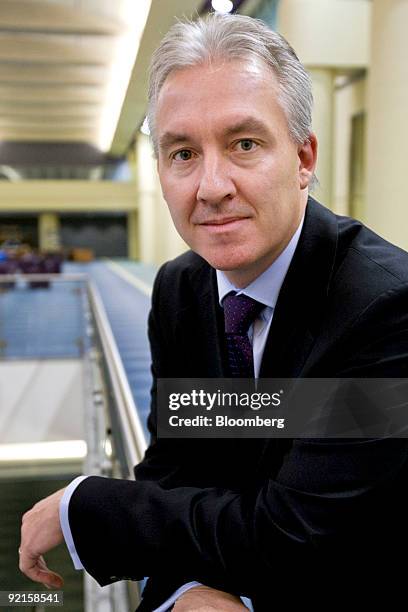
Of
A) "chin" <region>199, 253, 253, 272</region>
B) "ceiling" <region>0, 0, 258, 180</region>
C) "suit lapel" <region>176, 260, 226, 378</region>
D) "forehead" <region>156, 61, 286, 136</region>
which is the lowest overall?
"suit lapel" <region>176, 260, 226, 378</region>

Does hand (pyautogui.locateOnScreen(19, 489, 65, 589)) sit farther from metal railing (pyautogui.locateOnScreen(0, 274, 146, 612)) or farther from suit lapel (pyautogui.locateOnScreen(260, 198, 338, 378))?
suit lapel (pyautogui.locateOnScreen(260, 198, 338, 378))

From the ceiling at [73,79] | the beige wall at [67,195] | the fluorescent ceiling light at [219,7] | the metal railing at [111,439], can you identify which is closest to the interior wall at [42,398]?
the ceiling at [73,79]

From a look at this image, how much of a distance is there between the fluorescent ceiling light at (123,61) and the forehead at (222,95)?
26.9 ft

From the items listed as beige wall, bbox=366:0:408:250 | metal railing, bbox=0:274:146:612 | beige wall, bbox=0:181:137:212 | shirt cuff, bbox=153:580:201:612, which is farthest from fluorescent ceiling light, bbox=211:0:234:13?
beige wall, bbox=0:181:137:212

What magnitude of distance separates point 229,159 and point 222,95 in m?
0.09

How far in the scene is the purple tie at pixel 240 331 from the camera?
107 cm

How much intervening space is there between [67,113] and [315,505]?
21508 mm

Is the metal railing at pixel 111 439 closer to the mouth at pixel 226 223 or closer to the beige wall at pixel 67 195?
the mouth at pixel 226 223

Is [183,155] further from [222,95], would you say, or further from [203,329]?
[203,329]

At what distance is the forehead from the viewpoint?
2.85 feet

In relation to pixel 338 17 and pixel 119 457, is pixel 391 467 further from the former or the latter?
pixel 338 17

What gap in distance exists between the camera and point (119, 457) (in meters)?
2.11

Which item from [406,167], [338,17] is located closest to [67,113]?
[338,17]

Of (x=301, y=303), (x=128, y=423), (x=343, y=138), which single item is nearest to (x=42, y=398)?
(x=343, y=138)
